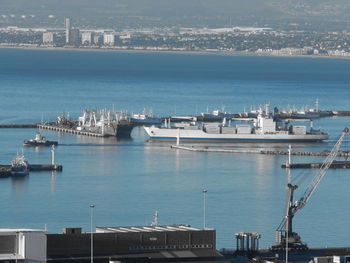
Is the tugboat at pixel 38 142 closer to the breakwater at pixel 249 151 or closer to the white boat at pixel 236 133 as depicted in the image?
the breakwater at pixel 249 151

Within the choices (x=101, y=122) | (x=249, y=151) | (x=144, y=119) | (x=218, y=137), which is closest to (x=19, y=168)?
(x=249, y=151)

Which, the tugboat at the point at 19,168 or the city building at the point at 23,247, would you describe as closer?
the city building at the point at 23,247

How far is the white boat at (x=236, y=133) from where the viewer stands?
63594 mm

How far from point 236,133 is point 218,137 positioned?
0.79m

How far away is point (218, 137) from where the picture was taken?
2512 inches

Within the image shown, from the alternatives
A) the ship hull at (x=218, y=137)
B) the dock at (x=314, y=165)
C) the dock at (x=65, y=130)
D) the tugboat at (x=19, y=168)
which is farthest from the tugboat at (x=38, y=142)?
the dock at (x=314, y=165)

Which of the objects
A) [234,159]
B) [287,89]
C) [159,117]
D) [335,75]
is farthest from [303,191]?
[335,75]

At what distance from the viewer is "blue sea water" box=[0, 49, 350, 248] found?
119ft

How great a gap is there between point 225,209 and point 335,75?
97.6 metres

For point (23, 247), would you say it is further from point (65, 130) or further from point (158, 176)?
point (65, 130)

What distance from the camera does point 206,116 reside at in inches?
2908

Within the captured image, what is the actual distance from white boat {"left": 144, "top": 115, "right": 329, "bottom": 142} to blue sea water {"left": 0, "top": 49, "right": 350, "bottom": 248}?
30.6 inches

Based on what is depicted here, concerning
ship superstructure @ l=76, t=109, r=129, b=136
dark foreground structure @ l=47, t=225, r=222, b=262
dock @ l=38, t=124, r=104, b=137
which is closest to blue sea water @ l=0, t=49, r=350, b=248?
ship superstructure @ l=76, t=109, r=129, b=136

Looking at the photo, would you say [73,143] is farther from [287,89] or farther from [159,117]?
[287,89]
